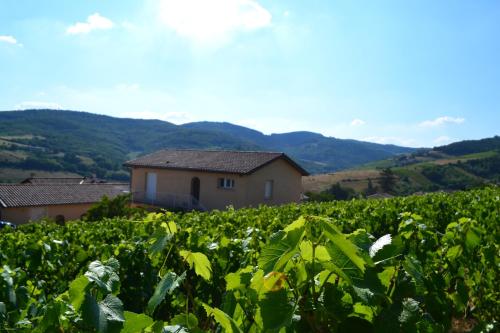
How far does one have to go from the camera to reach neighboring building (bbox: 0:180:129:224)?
124 feet

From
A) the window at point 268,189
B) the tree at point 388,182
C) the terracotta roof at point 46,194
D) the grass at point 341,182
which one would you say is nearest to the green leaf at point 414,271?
the window at point 268,189

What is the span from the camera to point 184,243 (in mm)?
3482

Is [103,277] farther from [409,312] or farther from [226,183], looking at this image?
[226,183]

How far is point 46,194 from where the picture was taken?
41.2 meters

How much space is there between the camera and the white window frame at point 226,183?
1220 inches

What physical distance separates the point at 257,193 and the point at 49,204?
2112 centimetres

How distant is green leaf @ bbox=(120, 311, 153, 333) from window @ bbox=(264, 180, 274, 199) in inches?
1211

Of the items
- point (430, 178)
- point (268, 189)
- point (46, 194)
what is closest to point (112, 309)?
point (268, 189)

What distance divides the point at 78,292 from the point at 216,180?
30548 millimetres

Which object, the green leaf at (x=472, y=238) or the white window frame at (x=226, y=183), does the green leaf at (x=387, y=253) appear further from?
the white window frame at (x=226, y=183)

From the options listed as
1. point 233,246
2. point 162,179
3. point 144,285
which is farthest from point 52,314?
point 162,179

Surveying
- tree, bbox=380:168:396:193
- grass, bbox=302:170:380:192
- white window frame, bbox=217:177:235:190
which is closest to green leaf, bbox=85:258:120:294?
white window frame, bbox=217:177:235:190

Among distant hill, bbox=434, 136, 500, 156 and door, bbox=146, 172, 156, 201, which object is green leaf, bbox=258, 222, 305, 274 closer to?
door, bbox=146, 172, 156, 201

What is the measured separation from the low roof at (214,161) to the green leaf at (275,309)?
28255 mm
